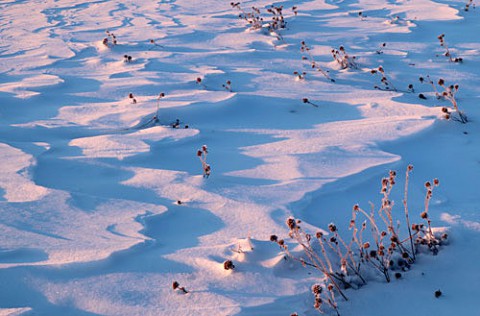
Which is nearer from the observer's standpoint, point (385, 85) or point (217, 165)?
point (217, 165)

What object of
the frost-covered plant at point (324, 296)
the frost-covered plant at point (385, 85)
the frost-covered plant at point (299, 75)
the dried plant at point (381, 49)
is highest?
the dried plant at point (381, 49)

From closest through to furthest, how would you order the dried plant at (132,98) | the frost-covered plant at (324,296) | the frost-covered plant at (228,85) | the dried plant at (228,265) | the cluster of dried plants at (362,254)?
the frost-covered plant at (324,296)
the cluster of dried plants at (362,254)
the dried plant at (228,265)
the dried plant at (132,98)
the frost-covered plant at (228,85)

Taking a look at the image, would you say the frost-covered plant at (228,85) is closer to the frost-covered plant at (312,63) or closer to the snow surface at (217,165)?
the snow surface at (217,165)

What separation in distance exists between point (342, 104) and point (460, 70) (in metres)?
1.35

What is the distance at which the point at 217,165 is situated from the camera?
3.14 m

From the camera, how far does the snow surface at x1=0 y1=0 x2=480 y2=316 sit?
6.81 feet

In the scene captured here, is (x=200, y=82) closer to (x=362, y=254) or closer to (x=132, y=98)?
(x=132, y=98)

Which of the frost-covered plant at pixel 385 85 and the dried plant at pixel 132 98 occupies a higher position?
the dried plant at pixel 132 98

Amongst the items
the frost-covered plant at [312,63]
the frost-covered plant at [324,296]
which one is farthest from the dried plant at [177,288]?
the frost-covered plant at [312,63]

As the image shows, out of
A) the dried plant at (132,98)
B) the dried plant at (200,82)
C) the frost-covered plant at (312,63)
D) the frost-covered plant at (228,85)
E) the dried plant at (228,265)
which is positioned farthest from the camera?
the frost-covered plant at (312,63)

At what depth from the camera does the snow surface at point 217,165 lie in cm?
208

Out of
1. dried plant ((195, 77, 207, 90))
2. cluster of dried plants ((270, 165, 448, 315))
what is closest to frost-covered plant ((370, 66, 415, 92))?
dried plant ((195, 77, 207, 90))

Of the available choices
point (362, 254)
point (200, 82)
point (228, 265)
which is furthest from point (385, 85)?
point (228, 265)

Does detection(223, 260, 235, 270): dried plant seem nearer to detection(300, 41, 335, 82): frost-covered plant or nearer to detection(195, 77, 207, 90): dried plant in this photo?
detection(195, 77, 207, 90): dried plant
